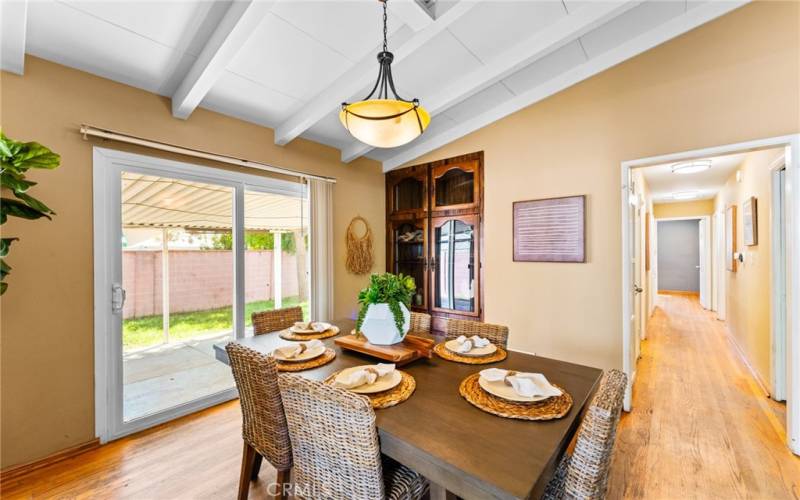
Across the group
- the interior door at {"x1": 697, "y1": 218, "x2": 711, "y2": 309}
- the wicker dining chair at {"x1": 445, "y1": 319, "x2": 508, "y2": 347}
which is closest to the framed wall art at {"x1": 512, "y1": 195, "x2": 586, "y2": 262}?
the wicker dining chair at {"x1": 445, "y1": 319, "x2": 508, "y2": 347}

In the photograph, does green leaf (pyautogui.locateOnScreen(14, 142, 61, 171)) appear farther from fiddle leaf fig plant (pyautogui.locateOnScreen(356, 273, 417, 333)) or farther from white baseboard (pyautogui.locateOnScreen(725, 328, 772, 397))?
white baseboard (pyautogui.locateOnScreen(725, 328, 772, 397))

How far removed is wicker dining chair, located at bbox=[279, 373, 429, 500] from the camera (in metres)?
1.04

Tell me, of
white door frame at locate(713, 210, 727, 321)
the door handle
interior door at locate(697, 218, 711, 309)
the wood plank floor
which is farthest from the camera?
interior door at locate(697, 218, 711, 309)

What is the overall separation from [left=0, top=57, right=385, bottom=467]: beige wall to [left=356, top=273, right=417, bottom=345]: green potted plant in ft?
6.59

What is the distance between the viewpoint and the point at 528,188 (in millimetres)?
3230

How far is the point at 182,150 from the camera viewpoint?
8.32ft

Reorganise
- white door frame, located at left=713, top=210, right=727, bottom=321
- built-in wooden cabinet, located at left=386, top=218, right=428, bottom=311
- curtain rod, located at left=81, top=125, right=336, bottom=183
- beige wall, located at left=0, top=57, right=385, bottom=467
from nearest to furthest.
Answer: beige wall, located at left=0, top=57, right=385, bottom=467, curtain rod, located at left=81, top=125, right=336, bottom=183, built-in wooden cabinet, located at left=386, top=218, right=428, bottom=311, white door frame, located at left=713, top=210, right=727, bottom=321

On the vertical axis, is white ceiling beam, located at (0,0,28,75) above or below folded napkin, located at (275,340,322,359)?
above

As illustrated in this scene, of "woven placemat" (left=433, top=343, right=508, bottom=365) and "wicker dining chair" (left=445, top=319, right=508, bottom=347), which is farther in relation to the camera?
"wicker dining chair" (left=445, top=319, right=508, bottom=347)

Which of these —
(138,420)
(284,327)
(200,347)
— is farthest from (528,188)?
(138,420)

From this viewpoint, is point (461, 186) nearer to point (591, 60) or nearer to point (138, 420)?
point (591, 60)

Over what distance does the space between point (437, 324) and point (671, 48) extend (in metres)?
3.31

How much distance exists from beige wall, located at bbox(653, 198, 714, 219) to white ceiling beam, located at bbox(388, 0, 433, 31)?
8375 millimetres

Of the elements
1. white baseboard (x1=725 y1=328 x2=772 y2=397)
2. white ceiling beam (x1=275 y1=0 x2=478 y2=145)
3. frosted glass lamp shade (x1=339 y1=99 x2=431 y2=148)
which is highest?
white ceiling beam (x1=275 y1=0 x2=478 y2=145)
